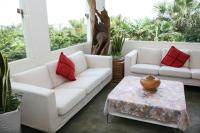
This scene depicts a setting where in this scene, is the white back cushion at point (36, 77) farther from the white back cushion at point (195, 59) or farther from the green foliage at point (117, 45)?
the white back cushion at point (195, 59)

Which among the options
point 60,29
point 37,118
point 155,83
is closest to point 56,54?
point 60,29

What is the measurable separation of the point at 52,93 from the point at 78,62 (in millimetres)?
1670

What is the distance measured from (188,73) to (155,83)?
1.33m

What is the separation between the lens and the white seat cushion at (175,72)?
3.68 meters

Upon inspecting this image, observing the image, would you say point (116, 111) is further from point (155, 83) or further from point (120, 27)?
point (120, 27)

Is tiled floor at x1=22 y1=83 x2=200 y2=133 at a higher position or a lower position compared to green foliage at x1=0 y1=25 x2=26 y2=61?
lower

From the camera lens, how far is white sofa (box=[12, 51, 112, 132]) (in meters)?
2.26

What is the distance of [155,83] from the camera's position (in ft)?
8.84

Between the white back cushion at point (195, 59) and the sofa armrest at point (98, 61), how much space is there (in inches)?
68.3

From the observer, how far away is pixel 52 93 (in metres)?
2.24

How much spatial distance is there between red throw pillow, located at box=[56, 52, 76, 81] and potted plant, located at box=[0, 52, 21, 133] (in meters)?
1.10

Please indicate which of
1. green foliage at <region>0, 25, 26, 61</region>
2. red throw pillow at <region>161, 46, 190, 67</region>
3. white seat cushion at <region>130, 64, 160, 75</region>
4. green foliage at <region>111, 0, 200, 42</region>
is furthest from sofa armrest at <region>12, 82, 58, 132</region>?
green foliage at <region>111, 0, 200, 42</region>

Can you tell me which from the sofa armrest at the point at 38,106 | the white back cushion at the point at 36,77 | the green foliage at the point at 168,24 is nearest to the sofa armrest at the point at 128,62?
the green foliage at the point at 168,24

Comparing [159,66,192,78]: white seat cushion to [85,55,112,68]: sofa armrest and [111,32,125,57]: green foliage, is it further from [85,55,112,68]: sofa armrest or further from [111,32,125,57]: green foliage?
[111,32,125,57]: green foliage
